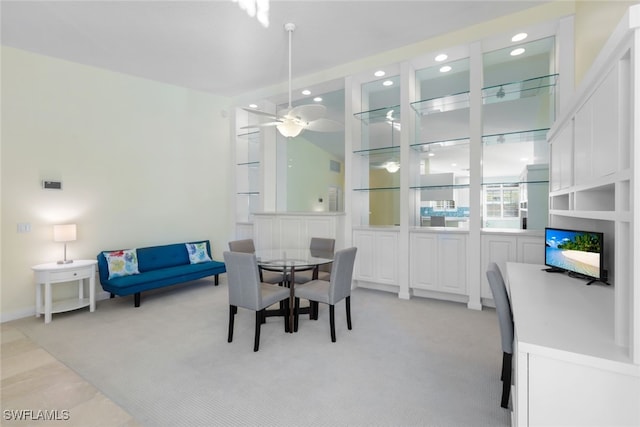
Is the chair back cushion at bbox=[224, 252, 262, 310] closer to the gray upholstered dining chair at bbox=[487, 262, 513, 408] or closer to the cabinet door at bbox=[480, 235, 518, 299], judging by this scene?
the gray upholstered dining chair at bbox=[487, 262, 513, 408]

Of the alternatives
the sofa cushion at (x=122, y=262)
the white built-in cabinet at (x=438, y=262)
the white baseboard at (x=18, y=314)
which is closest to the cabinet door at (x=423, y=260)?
the white built-in cabinet at (x=438, y=262)

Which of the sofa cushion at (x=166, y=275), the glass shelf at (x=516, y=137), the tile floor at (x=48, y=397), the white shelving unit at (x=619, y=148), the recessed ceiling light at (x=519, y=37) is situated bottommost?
the tile floor at (x=48, y=397)

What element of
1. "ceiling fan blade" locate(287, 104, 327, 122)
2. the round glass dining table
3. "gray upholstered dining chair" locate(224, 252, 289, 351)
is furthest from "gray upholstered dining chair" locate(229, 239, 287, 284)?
"ceiling fan blade" locate(287, 104, 327, 122)

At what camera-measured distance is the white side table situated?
349cm

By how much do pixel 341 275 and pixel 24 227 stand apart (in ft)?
13.3

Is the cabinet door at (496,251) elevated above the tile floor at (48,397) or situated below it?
above

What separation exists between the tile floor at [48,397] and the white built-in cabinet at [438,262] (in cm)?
347

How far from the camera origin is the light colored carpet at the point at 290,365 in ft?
6.29

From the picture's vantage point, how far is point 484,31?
11.9ft

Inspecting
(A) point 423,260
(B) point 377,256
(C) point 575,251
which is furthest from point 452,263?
(C) point 575,251

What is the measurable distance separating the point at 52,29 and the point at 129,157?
5.84ft

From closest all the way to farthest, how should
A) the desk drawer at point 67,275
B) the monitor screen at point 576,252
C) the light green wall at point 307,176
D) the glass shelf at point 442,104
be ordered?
the monitor screen at point 576,252 < the desk drawer at point 67,275 < the glass shelf at point 442,104 < the light green wall at point 307,176

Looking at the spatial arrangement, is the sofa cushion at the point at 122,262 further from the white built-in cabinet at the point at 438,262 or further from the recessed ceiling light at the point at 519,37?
the recessed ceiling light at the point at 519,37

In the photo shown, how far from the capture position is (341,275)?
Result: 298 centimetres
